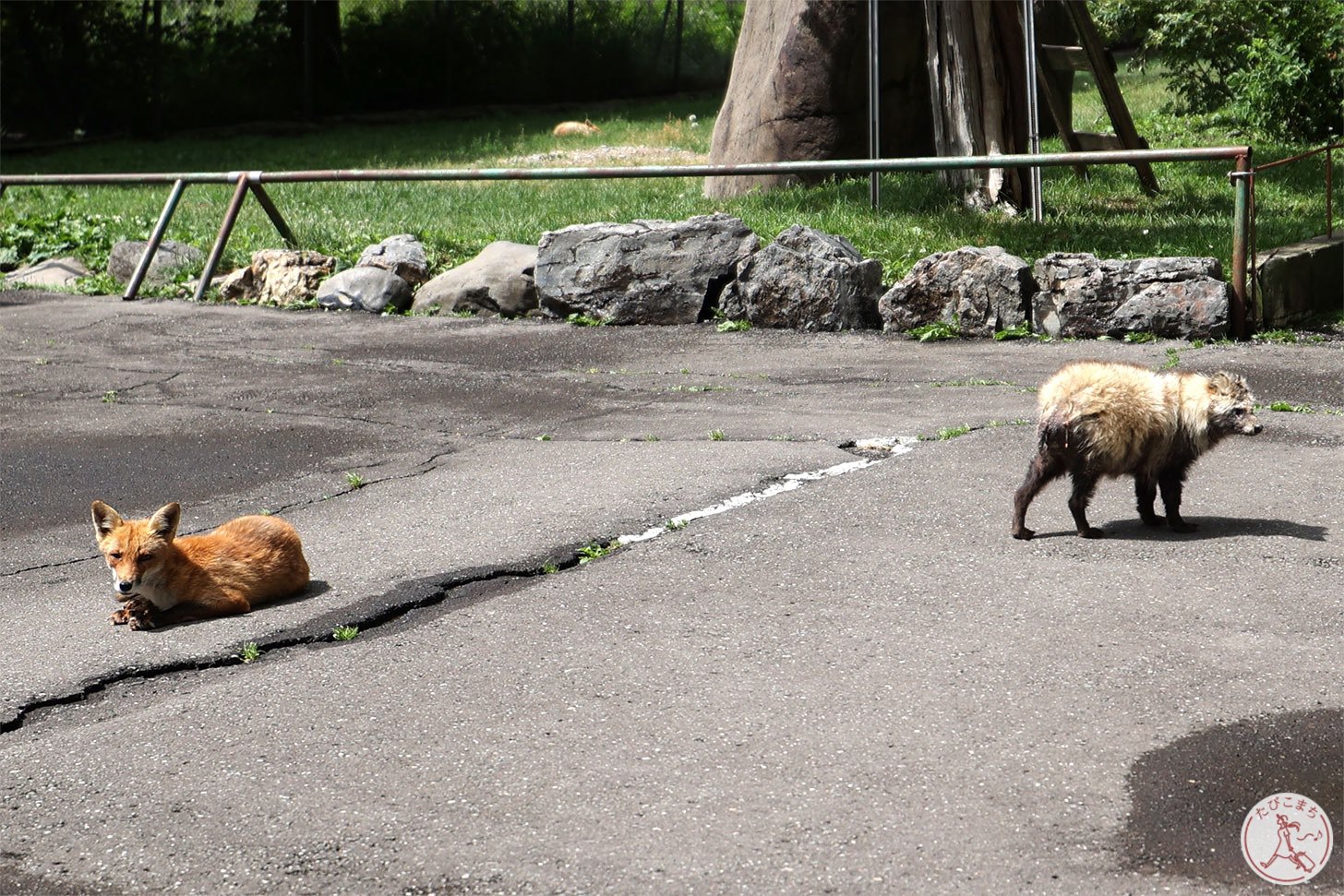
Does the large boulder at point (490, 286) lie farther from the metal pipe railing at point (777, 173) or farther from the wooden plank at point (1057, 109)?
the wooden plank at point (1057, 109)

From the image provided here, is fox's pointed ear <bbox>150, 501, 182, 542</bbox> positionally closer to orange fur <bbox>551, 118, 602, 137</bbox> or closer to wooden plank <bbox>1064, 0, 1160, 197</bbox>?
wooden plank <bbox>1064, 0, 1160, 197</bbox>

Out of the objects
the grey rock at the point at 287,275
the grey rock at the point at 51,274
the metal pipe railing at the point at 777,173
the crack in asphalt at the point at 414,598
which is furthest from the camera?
the grey rock at the point at 51,274

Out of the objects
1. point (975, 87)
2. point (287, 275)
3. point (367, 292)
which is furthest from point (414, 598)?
point (975, 87)

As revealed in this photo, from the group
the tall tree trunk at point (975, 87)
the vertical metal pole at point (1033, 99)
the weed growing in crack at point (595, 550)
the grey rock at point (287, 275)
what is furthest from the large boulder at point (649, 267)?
the weed growing in crack at point (595, 550)

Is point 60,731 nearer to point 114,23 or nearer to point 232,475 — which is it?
point 232,475

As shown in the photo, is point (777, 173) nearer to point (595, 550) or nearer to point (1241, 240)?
point (1241, 240)

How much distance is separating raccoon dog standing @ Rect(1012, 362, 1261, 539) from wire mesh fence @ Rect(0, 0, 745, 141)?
24553 millimetres

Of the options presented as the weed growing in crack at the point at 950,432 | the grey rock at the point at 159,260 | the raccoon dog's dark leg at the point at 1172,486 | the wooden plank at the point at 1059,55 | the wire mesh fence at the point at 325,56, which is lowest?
the weed growing in crack at the point at 950,432

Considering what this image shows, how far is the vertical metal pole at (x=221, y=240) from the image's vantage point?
15.1 metres

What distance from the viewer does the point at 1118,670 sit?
17.5 feet

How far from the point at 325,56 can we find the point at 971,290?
866 inches

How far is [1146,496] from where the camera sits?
22.6 feet

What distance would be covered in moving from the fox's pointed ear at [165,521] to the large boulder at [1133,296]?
7.49 m

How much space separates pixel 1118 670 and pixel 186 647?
11.2ft
